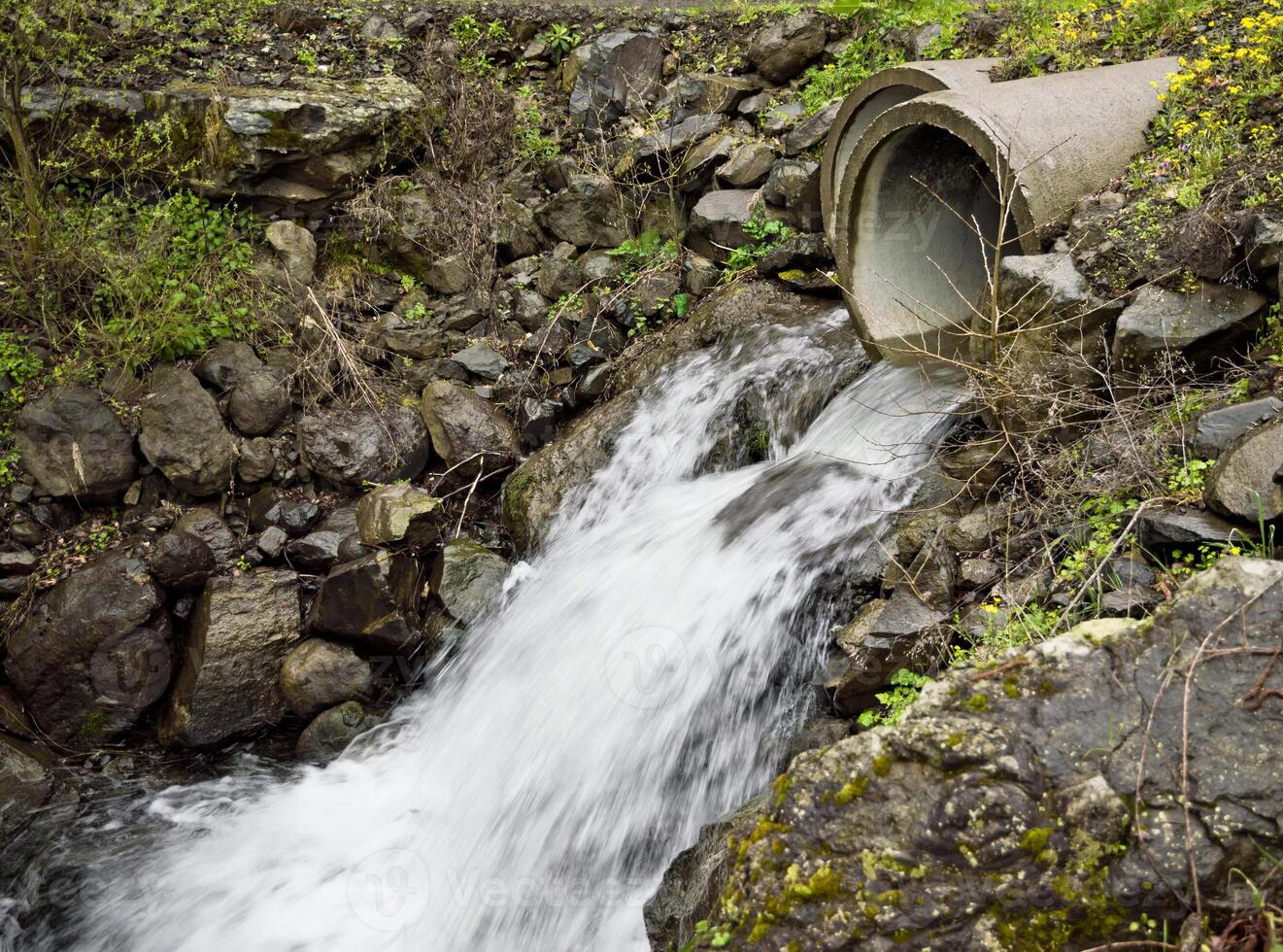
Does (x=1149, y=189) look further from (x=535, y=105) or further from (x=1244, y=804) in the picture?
(x=535, y=105)

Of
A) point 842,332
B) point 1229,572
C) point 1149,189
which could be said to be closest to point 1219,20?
point 1149,189

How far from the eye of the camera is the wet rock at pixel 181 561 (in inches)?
218

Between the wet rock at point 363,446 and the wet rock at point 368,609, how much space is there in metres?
0.82

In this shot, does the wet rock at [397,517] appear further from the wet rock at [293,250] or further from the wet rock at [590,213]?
the wet rock at [590,213]

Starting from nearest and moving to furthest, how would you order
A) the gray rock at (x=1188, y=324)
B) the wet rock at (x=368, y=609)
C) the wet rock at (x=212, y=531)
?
the gray rock at (x=1188, y=324) → the wet rock at (x=368, y=609) → the wet rock at (x=212, y=531)

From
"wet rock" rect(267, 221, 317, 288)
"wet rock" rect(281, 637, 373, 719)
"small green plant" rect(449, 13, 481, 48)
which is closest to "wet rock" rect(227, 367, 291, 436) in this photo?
"wet rock" rect(267, 221, 317, 288)

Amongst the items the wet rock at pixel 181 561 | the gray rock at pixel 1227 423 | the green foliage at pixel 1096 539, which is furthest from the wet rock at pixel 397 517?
the gray rock at pixel 1227 423

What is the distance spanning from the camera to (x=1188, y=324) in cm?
369

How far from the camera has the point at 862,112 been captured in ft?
18.2

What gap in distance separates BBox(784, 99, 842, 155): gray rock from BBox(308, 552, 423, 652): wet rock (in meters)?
3.90

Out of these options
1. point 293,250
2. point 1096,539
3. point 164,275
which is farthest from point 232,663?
point 1096,539

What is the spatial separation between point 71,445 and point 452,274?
2.76m

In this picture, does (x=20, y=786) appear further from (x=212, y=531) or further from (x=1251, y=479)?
(x=1251, y=479)

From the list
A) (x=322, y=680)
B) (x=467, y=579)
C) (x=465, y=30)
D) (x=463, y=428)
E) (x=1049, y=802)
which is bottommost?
(x=322, y=680)
